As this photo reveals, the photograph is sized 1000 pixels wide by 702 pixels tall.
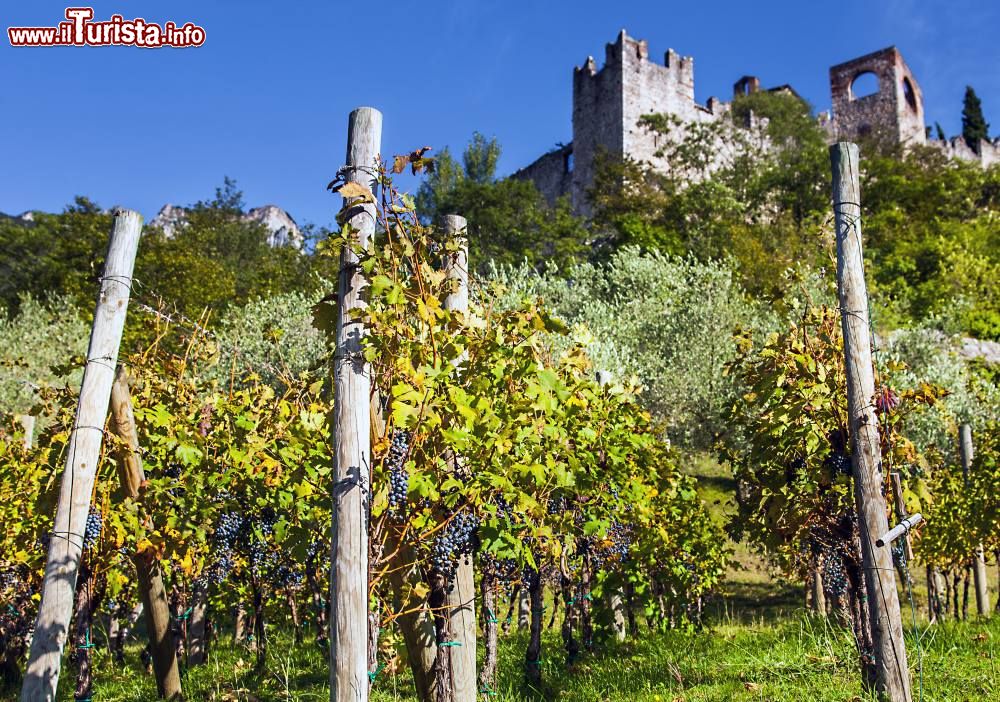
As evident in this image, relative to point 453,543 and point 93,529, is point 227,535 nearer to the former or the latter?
point 93,529

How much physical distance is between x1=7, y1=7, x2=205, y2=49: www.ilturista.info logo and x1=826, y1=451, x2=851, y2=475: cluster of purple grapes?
21.3 feet

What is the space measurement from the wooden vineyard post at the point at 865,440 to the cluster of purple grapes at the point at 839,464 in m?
0.33

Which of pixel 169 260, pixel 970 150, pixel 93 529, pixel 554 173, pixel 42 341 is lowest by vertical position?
pixel 93 529

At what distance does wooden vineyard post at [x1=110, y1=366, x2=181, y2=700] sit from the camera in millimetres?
5988

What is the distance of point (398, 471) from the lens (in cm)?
427

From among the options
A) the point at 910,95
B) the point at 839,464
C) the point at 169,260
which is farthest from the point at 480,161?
the point at 839,464

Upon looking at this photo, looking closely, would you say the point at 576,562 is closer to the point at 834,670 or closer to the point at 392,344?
the point at 834,670

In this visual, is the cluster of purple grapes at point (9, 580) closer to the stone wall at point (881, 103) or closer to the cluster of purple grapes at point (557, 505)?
the cluster of purple grapes at point (557, 505)

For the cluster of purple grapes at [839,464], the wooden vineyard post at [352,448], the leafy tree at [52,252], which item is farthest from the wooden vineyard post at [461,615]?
the leafy tree at [52,252]

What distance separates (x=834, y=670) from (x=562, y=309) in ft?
69.5

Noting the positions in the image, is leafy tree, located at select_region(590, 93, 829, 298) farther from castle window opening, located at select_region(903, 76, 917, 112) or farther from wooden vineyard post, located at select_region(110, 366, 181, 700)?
wooden vineyard post, located at select_region(110, 366, 181, 700)

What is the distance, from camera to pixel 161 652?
6.91 metres

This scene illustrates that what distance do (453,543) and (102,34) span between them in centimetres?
582

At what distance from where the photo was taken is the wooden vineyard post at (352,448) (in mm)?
3533
